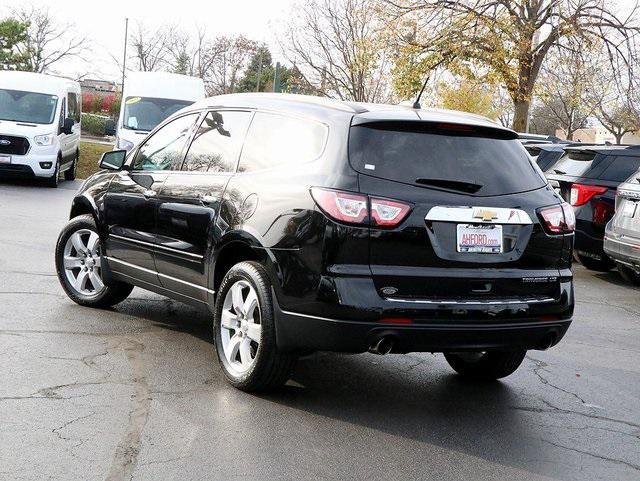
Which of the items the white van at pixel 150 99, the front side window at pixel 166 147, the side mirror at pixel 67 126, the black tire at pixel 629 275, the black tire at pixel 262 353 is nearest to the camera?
the black tire at pixel 262 353

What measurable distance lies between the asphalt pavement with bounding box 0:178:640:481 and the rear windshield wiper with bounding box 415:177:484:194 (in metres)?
1.31

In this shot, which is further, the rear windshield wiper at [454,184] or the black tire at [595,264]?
the black tire at [595,264]

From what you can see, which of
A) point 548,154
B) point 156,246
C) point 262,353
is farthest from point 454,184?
point 548,154

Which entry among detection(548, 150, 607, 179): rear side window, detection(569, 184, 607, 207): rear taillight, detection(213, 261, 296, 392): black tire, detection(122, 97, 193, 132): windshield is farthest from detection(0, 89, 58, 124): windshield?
detection(213, 261, 296, 392): black tire

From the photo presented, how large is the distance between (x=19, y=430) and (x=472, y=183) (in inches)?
106

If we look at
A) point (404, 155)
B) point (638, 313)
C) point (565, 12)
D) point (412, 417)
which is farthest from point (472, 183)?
point (565, 12)

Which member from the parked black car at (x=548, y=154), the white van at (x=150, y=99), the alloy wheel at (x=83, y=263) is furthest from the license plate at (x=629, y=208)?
the white van at (x=150, y=99)

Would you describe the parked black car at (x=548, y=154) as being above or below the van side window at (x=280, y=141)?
below

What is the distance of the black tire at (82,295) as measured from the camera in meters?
7.63

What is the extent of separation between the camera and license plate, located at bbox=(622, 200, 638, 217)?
10.6 m

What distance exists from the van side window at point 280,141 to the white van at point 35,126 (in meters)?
14.6

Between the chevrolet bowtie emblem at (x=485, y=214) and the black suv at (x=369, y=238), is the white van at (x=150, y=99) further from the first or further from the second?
the chevrolet bowtie emblem at (x=485, y=214)

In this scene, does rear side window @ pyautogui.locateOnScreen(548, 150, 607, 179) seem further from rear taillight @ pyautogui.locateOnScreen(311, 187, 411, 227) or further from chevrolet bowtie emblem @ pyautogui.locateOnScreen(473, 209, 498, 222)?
rear taillight @ pyautogui.locateOnScreen(311, 187, 411, 227)

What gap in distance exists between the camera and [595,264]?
1311 centimetres
